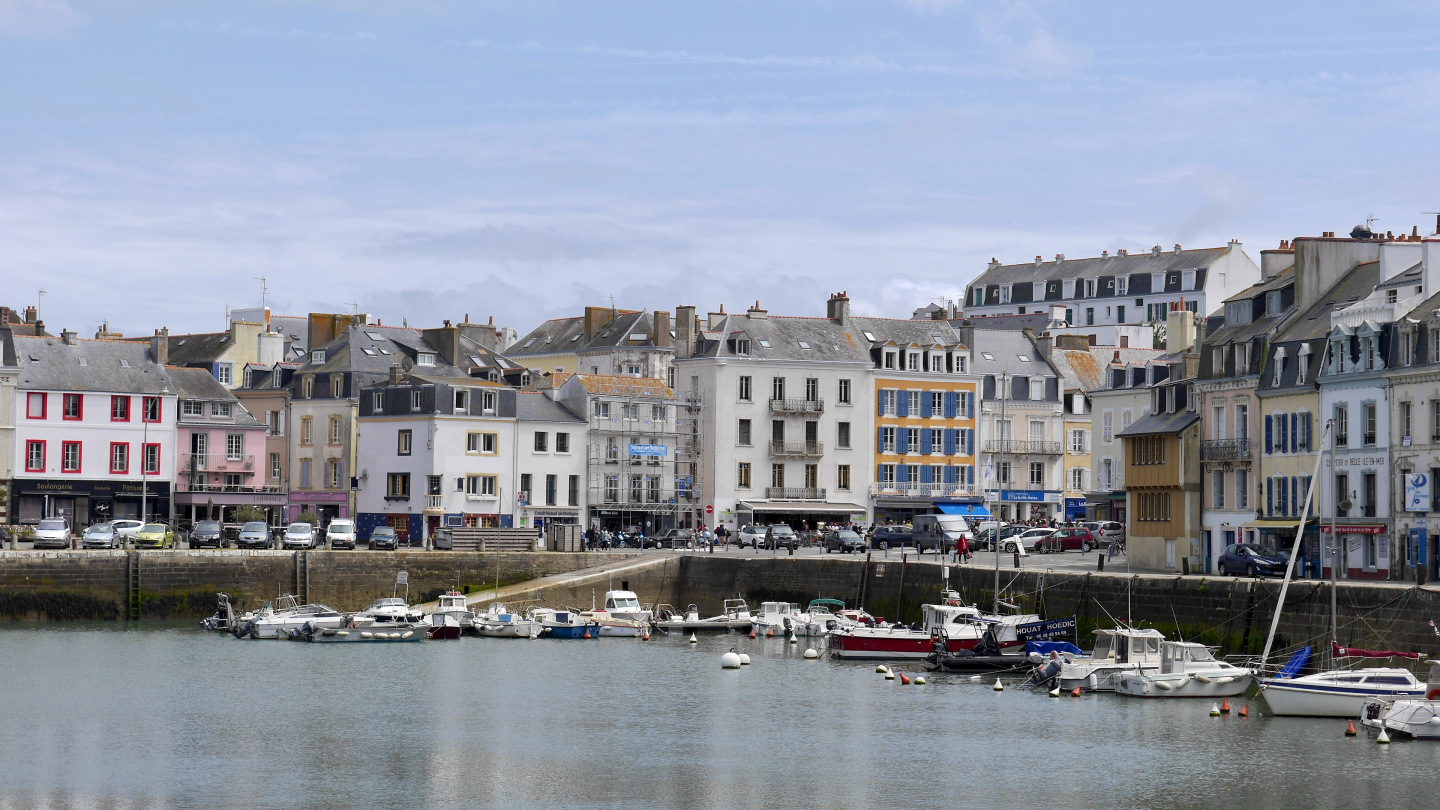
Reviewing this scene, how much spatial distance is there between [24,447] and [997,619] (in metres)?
A: 54.0

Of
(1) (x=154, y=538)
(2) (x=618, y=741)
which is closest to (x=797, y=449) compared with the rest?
(1) (x=154, y=538)

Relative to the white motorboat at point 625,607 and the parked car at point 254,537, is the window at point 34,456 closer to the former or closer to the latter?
the parked car at point 254,537

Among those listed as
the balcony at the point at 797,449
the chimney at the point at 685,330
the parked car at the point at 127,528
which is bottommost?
the parked car at the point at 127,528

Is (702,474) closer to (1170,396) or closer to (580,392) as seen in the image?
(580,392)

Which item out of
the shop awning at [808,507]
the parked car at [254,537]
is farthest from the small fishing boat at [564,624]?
the shop awning at [808,507]

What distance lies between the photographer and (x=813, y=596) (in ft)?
260

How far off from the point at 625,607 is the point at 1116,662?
26296mm

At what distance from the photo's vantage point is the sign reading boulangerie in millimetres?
60969

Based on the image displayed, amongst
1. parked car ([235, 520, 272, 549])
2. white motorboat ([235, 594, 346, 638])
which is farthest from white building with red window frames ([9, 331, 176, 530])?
white motorboat ([235, 594, 346, 638])

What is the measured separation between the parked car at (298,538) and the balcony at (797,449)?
29486 mm

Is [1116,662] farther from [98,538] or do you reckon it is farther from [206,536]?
[98,538]

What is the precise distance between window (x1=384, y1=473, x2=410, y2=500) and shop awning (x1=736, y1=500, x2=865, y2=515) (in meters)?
18.5

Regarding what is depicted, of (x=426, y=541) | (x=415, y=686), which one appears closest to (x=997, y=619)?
(x=415, y=686)

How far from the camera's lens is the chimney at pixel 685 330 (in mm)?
107312
